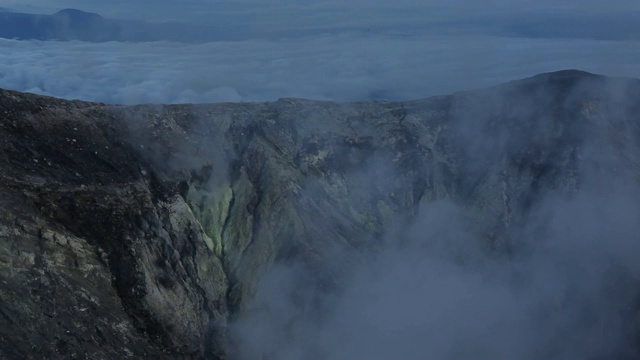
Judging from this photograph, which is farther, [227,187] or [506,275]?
[506,275]

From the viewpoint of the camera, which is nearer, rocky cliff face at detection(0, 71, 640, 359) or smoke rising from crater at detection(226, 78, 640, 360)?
rocky cliff face at detection(0, 71, 640, 359)

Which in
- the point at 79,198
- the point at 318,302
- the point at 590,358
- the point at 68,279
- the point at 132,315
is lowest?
the point at 590,358

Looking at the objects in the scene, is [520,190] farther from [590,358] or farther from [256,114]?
[256,114]

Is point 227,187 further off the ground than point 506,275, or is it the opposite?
point 227,187

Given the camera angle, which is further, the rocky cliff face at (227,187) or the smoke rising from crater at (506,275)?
the smoke rising from crater at (506,275)

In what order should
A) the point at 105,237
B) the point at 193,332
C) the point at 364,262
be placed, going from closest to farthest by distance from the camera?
the point at 105,237
the point at 193,332
the point at 364,262

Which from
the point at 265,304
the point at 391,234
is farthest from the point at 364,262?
the point at 265,304

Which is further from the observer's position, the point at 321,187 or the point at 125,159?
the point at 321,187

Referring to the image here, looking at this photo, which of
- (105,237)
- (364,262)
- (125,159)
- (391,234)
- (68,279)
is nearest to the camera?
(68,279)
